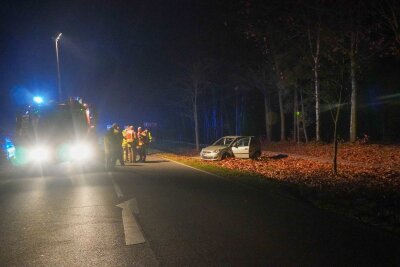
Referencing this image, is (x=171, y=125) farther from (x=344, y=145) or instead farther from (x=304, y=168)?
(x=304, y=168)

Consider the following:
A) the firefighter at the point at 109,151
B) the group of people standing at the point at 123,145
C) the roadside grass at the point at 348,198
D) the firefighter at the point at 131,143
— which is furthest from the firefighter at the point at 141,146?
the roadside grass at the point at 348,198

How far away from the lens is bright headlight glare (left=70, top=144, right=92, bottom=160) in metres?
21.1

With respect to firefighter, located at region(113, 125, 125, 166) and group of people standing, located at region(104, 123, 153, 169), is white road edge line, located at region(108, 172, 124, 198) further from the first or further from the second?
firefighter, located at region(113, 125, 125, 166)

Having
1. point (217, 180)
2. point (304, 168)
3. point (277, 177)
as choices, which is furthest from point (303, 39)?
point (217, 180)

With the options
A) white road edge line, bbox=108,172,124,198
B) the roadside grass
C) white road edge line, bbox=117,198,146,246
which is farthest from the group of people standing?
white road edge line, bbox=117,198,146,246

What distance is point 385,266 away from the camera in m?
5.67

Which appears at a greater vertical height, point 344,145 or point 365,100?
point 365,100

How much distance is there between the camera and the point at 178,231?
770cm

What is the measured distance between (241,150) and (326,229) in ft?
A: 58.3

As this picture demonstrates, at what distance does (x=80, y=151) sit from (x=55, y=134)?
137 centimetres

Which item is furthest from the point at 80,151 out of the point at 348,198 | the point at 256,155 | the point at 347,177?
the point at 348,198

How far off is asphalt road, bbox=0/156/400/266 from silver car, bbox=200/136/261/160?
490 inches

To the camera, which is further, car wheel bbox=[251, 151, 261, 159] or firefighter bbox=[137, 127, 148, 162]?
car wheel bbox=[251, 151, 261, 159]

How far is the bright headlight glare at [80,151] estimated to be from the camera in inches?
829
